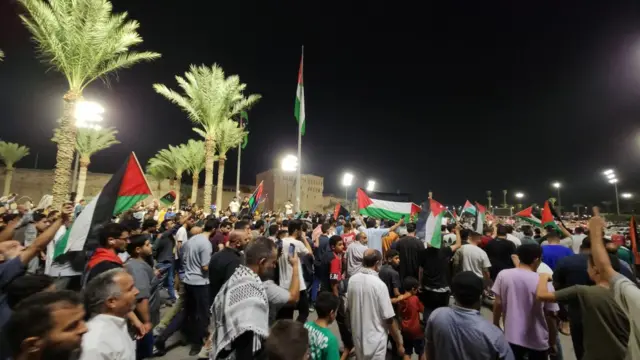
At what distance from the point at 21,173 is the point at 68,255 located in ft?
202

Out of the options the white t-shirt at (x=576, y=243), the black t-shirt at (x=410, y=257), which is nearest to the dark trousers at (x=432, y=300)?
the black t-shirt at (x=410, y=257)

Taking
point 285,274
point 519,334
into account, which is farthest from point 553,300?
point 285,274

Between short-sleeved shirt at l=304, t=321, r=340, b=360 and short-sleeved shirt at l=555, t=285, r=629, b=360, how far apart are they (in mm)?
2323

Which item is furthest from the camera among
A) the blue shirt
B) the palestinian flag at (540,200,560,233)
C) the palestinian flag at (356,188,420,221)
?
the palestinian flag at (356,188,420,221)

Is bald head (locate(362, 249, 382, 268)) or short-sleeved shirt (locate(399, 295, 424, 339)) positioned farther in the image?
A: short-sleeved shirt (locate(399, 295, 424, 339))

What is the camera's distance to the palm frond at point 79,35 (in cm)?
1312

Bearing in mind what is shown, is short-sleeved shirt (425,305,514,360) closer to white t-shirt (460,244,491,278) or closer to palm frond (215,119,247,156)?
white t-shirt (460,244,491,278)

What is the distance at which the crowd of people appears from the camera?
2.25 m

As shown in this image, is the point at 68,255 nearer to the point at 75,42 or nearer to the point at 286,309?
the point at 286,309

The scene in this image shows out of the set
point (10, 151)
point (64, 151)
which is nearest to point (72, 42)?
point (64, 151)

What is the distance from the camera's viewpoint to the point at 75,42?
541 inches

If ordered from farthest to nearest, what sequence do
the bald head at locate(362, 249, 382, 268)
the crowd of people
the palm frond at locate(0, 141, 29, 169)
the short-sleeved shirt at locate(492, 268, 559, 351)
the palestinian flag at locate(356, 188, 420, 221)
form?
1. the palm frond at locate(0, 141, 29, 169)
2. the palestinian flag at locate(356, 188, 420, 221)
3. the bald head at locate(362, 249, 382, 268)
4. the short-sleeved shirt at locate(492, 268, 559, 351)
5. the crowd of people

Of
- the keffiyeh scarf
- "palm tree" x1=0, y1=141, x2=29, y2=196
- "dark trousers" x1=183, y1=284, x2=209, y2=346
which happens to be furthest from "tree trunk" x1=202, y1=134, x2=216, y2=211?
"palm tree" x1=0, y1=141, x2=29, y2=196

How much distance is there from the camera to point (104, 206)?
4.46m
